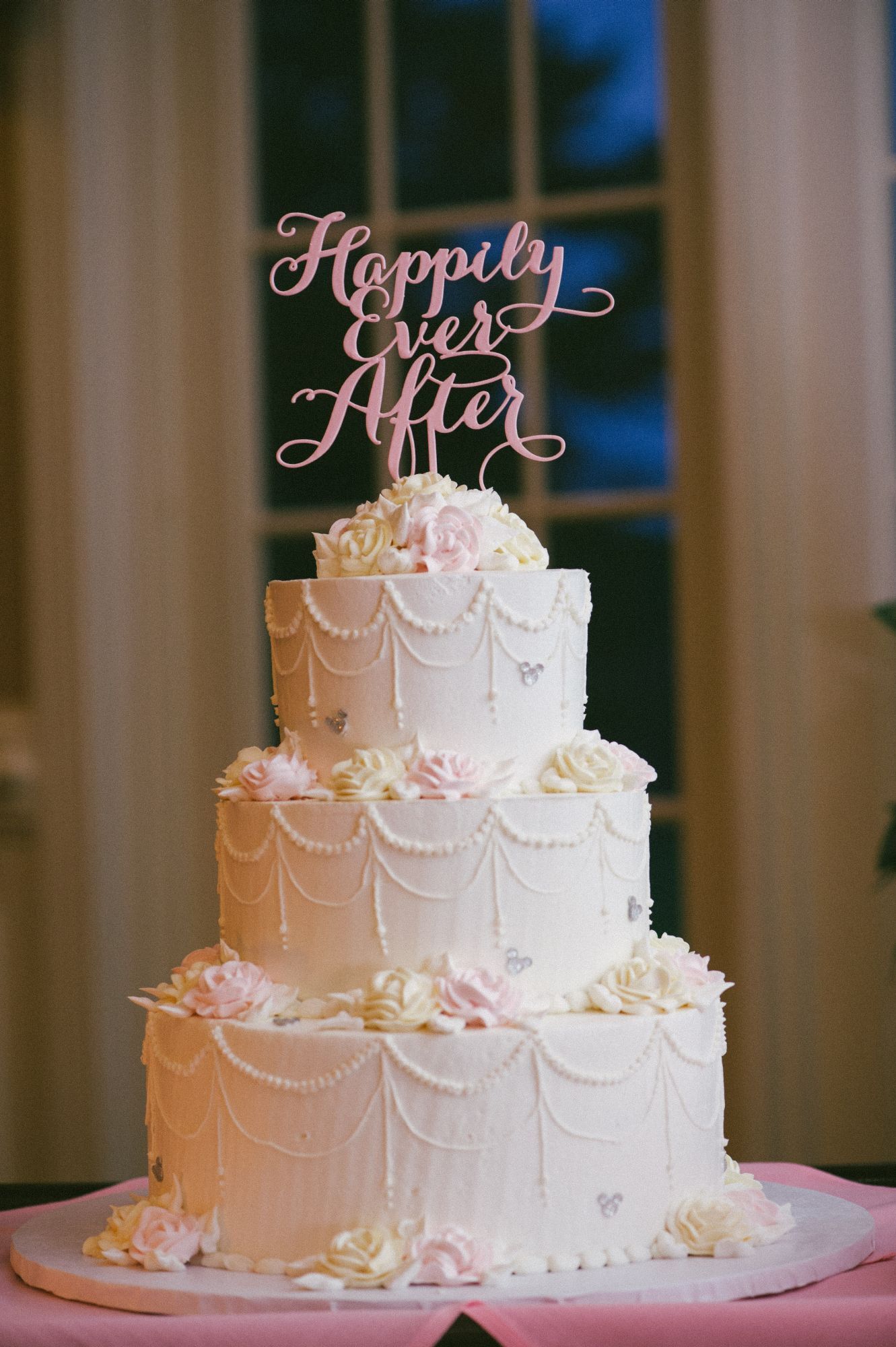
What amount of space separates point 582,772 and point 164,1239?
833 mm

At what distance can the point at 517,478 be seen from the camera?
466 cm

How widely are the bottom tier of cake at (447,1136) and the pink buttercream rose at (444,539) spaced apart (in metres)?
0.64

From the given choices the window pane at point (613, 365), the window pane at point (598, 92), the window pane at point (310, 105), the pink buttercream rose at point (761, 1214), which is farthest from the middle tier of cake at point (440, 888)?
the window pane at point (310, 105)

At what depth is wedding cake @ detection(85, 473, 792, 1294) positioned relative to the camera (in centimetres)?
230

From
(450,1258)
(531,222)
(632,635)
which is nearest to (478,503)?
(450,1258)

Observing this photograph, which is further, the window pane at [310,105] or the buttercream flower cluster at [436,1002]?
the window pane at [310,105]

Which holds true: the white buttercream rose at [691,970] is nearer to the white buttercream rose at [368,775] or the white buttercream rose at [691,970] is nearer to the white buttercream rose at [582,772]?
the white buttercream rose at [582,772]

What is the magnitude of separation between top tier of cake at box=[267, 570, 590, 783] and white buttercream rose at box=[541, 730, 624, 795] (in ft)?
0.11

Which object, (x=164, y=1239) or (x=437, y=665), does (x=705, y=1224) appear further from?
(x=437, y=665)

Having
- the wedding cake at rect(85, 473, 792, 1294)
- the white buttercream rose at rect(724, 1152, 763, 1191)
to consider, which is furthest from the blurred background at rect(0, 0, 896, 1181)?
the wedding cake at rect(85, 473, 792, 1294)

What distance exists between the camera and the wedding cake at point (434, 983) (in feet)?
7.56

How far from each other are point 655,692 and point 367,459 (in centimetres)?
99

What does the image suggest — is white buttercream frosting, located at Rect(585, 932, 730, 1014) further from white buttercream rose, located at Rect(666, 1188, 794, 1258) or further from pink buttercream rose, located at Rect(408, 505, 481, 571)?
pink buttercream rose, located at Rect(408, 505, 481, 571)

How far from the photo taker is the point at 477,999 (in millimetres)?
2324
